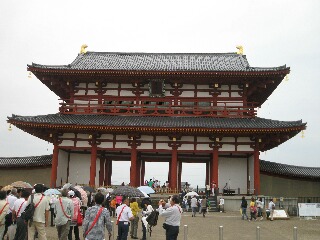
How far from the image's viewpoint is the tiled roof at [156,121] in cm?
2928

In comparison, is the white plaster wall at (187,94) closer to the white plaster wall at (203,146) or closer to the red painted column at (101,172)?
the white plaster wall at (203,146)

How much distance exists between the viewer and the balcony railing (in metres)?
31.9

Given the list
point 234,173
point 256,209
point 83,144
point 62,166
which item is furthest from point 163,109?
point 256,209

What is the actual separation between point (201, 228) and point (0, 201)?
1067cm

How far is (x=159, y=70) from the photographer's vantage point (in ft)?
104

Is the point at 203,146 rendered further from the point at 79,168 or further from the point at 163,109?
the point at 79,168

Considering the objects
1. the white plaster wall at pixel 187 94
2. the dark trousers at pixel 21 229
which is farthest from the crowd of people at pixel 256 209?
the dark trousers at pixel 21 229

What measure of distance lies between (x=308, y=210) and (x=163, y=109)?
13.8 meters

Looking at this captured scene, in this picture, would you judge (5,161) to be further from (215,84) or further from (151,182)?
(215,84)

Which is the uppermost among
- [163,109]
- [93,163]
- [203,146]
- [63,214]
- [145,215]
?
[163,109]

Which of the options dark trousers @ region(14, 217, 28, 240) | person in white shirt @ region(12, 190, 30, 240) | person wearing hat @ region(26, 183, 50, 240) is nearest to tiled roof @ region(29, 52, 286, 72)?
person in white shirt @ region(12, 190, 30, 240)

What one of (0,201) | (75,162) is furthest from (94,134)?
(0,201)

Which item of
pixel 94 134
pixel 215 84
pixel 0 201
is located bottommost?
pixel 0 201

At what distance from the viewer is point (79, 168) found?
33125 mm
